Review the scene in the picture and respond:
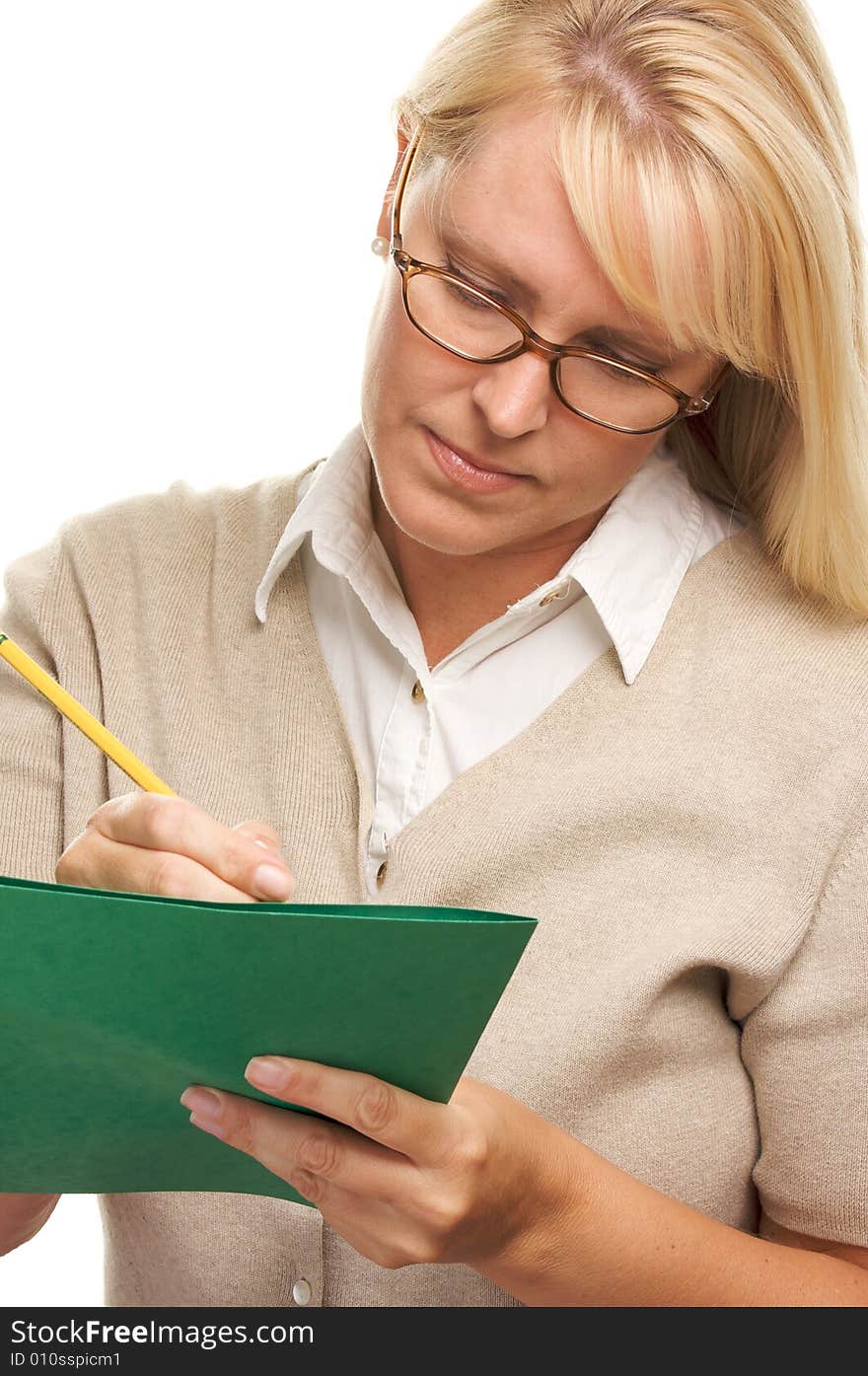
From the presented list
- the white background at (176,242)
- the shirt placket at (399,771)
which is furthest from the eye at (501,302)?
the white background at (176,242)

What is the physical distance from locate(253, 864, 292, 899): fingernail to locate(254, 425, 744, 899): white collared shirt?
15.8 inches

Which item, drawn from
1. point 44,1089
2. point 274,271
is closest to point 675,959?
point 44,1089

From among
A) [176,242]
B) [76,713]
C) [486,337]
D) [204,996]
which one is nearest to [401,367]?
[486,337]

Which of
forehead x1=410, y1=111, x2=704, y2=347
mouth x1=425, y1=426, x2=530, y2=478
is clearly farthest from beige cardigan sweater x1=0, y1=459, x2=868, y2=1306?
forehead x1=410, y1=111, x2=704, y2=347

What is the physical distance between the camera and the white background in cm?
247

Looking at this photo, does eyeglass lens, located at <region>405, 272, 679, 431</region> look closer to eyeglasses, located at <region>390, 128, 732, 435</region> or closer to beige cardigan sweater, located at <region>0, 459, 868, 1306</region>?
eyeglasses, located at <region>390, 128, 732, 435</region>

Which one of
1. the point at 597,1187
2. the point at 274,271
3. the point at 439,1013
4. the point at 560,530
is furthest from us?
the point at 274,271

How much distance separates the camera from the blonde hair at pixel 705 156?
4.03ft

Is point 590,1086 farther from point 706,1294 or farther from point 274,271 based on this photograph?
point 274,271

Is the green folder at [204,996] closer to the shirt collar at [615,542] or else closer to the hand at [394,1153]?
the hand at [394,1153]

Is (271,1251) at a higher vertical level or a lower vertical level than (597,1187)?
lower

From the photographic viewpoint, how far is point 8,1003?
91 centimetres

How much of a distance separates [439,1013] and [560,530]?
724mm

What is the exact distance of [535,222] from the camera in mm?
1228
